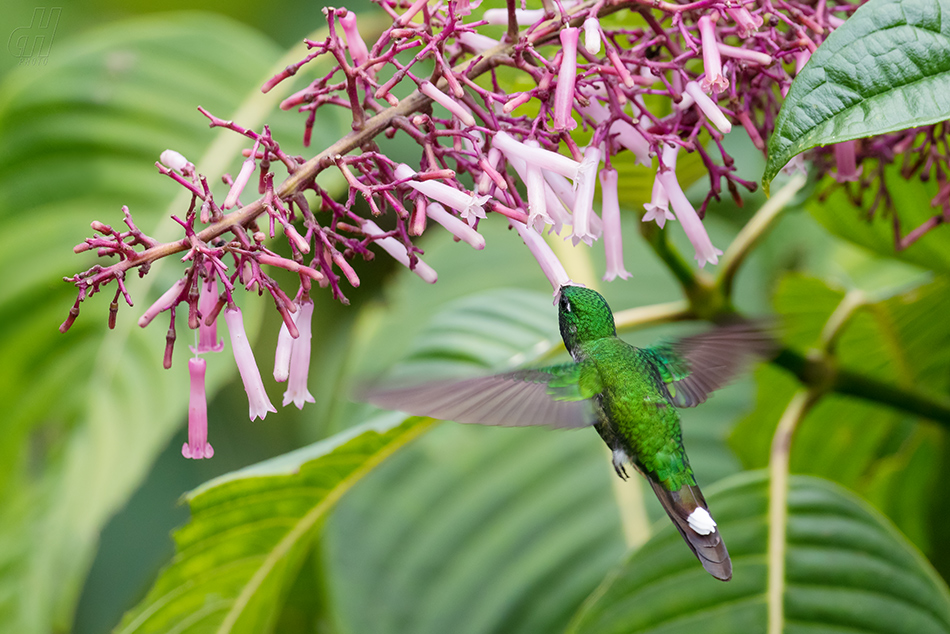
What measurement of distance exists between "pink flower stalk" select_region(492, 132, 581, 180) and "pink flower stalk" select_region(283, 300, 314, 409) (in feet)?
1.08


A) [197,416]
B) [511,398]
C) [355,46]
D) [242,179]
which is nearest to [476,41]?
[355,46]

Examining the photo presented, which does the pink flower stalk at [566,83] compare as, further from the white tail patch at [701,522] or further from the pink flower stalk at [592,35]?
the white tail patch at [701,522]

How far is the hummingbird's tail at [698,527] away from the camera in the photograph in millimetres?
1149

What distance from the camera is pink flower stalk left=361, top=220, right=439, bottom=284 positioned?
1099 millimetres

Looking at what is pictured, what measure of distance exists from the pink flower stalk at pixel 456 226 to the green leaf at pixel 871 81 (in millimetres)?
345

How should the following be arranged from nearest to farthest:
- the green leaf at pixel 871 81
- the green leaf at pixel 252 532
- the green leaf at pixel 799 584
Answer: the green leaf at pixel 871 81 < the green leaf at pixel 252 532 < the green leaf at pixel 799 584

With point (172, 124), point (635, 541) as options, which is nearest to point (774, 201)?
point (635, 541)

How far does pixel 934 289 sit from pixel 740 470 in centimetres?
82

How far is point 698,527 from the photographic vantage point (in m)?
1.19

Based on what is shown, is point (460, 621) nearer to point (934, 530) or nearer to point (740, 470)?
point (740, 470)

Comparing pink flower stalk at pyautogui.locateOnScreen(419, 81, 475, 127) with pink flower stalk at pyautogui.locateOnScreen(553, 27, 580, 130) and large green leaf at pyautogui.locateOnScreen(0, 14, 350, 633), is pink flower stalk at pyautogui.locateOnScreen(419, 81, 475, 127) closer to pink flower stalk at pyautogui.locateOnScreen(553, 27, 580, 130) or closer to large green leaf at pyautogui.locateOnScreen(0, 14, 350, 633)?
pink flower stalk at pyautogui.locateOnScreen(553, 27, 580, 130)

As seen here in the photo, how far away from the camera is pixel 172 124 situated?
8.44 feet

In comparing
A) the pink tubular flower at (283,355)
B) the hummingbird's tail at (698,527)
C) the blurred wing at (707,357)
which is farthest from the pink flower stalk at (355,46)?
→ the hummingbird's tail at (698,527)

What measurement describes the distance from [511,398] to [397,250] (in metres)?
0.25
